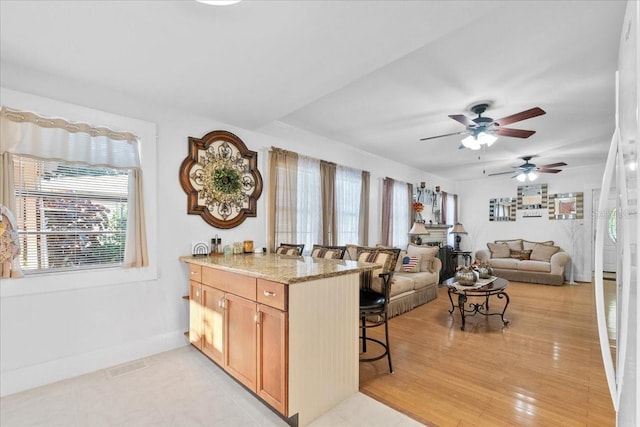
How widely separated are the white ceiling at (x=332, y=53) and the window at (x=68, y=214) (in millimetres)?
725

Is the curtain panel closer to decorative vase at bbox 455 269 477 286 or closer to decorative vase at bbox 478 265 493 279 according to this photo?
decorative vase at bbox 455 269 477 286

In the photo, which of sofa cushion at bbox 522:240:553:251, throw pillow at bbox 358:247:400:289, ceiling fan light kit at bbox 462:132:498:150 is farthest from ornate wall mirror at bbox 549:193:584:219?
throw pillow at bbox 358:247:400:289

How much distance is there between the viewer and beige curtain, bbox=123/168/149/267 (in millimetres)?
2750

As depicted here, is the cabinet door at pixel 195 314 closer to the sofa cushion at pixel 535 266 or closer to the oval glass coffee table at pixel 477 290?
the oval glass coffee table at pixel 477 290

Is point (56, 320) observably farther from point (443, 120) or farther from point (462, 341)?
point (443, 120)

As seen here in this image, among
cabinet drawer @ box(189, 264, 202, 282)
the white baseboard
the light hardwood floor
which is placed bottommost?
the light hardwood floor

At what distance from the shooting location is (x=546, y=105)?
331 centimetres

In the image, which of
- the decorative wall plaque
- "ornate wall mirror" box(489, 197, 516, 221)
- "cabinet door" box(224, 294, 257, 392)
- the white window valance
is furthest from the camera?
"ornate wall mirror" box(489, 197, 516, 221)

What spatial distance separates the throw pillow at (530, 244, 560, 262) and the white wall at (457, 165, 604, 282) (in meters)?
0.45

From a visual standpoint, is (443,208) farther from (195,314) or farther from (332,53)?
(195,314)

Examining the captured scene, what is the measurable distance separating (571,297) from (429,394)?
186 inches

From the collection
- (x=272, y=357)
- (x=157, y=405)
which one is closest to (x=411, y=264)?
(x=272, y=357)

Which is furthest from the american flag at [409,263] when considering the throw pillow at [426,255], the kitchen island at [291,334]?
the kitchen island at [291,334]

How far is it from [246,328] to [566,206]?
26.3ft
